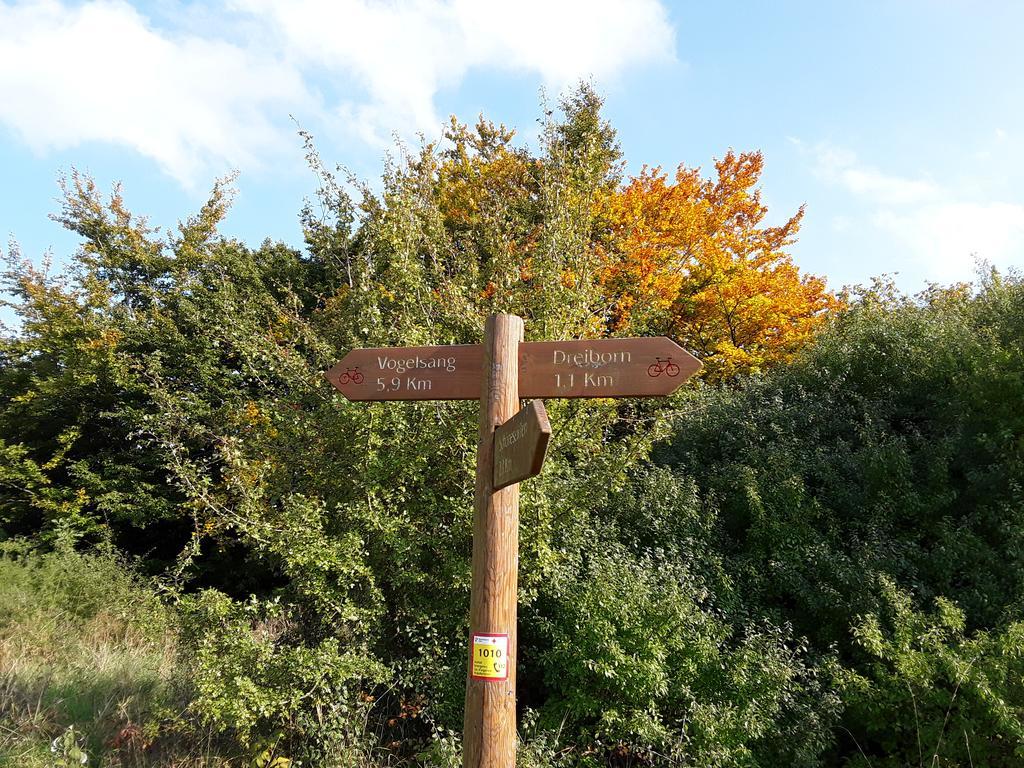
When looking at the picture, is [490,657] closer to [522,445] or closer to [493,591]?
[493,591]

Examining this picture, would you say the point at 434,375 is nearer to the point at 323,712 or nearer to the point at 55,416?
the point at 323,712

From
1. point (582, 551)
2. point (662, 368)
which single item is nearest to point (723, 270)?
point (582, 551)

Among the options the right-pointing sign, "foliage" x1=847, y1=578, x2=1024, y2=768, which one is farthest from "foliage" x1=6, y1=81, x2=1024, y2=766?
the right-pointing sign

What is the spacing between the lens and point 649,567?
5.38m

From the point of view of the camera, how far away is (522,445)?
253 centimetres

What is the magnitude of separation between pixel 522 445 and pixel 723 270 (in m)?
11.7

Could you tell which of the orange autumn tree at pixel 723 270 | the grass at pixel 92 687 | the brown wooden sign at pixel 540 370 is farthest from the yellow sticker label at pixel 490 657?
the orange autumn tree at pixel 723 270

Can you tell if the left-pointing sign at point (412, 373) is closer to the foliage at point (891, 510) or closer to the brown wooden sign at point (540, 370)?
the brown wooden sign at point (540, 370)

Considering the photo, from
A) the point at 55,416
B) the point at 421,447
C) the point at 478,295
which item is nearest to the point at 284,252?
the point at 55,416

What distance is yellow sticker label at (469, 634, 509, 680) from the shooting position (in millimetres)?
2748

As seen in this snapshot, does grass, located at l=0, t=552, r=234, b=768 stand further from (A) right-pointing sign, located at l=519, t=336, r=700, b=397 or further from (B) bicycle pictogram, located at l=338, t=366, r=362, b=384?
(A) right-pointing sign, located at l=519, t=336, r=700, b=397

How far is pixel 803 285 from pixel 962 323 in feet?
24.5

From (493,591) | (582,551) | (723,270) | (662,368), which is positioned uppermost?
(723,270)

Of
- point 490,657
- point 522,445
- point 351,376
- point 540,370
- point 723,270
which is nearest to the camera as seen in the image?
point 522,445
